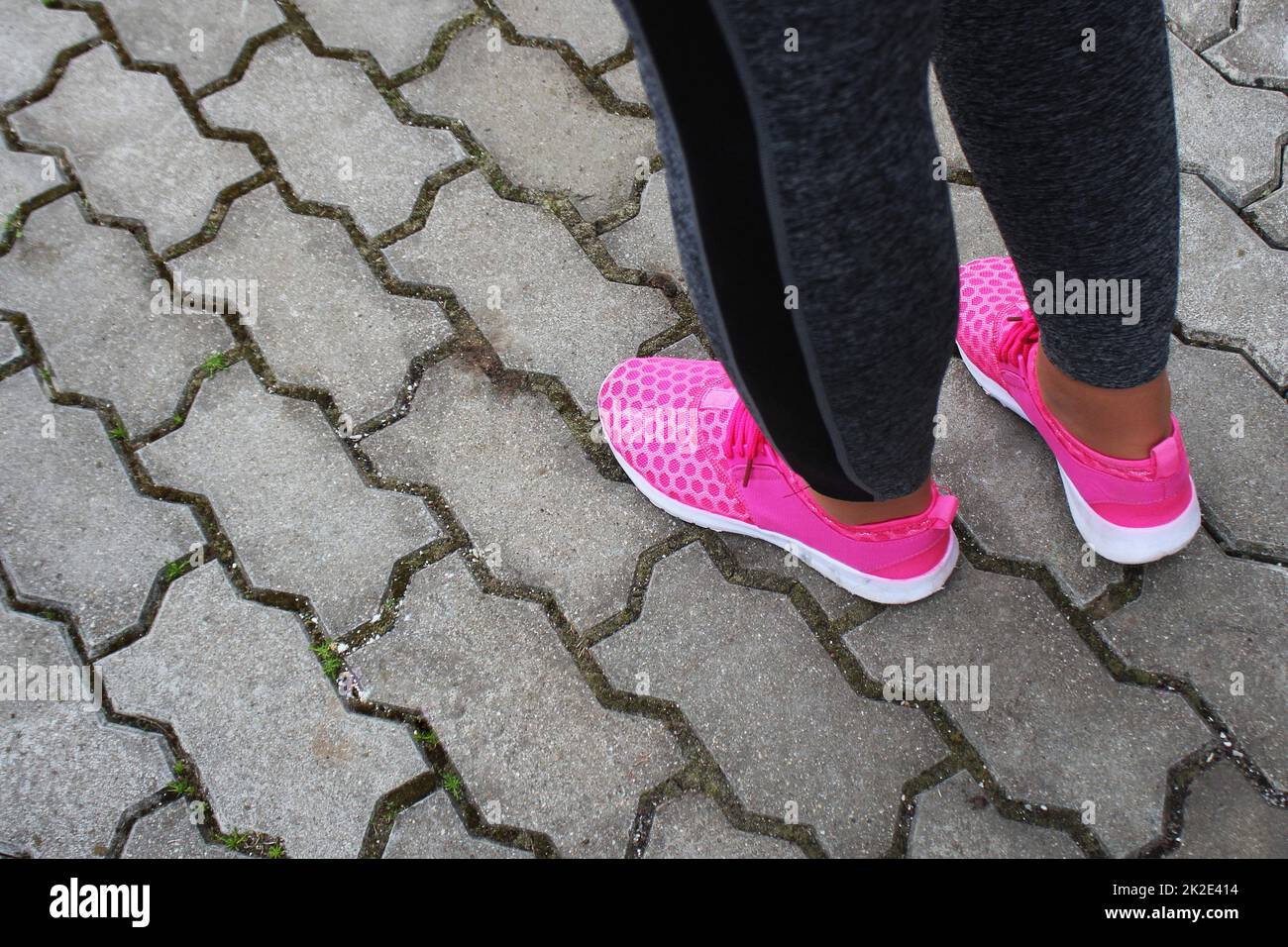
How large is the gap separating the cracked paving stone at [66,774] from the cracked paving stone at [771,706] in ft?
2.48

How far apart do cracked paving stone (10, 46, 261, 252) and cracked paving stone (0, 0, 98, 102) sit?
7 centimetres

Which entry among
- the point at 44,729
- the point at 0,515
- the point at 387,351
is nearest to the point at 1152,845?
the point at 387,351

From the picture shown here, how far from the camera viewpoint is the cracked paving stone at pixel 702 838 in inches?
59.1

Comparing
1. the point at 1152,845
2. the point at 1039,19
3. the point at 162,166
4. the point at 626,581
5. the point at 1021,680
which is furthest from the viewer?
the point at 162,166

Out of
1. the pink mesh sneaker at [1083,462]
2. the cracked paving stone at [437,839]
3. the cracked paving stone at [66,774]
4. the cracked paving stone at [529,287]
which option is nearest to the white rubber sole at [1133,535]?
the pink mesh sneaker at [1083,462]

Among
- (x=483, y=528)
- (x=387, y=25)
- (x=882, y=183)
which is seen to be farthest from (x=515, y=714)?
(x=387, y=25)

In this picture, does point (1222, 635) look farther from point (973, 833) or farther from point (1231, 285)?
point (1231, 285)

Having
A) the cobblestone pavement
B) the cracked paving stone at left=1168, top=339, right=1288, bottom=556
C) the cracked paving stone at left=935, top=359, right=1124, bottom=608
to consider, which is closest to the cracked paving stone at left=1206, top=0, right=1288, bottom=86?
the cobblestone pavement

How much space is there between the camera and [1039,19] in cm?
104

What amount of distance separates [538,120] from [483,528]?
96cm

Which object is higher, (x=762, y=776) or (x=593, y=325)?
(x=593, y=325)

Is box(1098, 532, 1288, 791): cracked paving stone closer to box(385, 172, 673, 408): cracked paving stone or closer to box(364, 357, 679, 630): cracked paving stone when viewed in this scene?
box(364, 357, 679, 630): cracked paving stone
